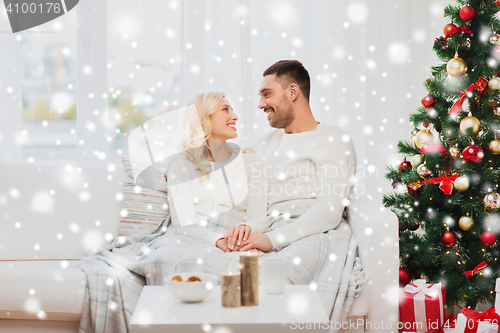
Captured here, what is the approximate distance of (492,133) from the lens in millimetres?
1837

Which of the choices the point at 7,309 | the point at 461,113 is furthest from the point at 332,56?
the point at 7,309

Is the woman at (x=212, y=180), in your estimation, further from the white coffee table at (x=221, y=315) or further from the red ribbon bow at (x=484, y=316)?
the red ribbon bow at (x=484, y=316)

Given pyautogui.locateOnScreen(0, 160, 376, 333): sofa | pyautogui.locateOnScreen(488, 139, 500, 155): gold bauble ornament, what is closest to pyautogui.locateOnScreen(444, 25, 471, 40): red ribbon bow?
pyautogui.locateOnScreen(488, 139, 500, 155): gold bauble ornament

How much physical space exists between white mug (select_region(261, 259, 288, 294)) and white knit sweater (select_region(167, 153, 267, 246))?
596mm

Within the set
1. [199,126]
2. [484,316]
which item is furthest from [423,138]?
[199,126]

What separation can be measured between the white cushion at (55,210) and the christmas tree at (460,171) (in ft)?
4.63

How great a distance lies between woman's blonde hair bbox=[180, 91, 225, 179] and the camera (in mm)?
2004

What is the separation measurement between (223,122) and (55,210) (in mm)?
877

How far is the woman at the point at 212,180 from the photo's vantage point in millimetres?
1879

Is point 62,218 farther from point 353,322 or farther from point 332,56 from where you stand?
point 332,56

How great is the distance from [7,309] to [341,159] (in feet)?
4.79

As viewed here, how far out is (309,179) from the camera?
199 cm

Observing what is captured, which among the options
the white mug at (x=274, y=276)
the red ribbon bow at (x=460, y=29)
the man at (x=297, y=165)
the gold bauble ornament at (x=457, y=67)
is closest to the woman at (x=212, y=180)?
the man at (x=297, y=165)

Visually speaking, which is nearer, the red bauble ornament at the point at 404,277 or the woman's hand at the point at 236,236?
the woman's hand at the point at 236,236
